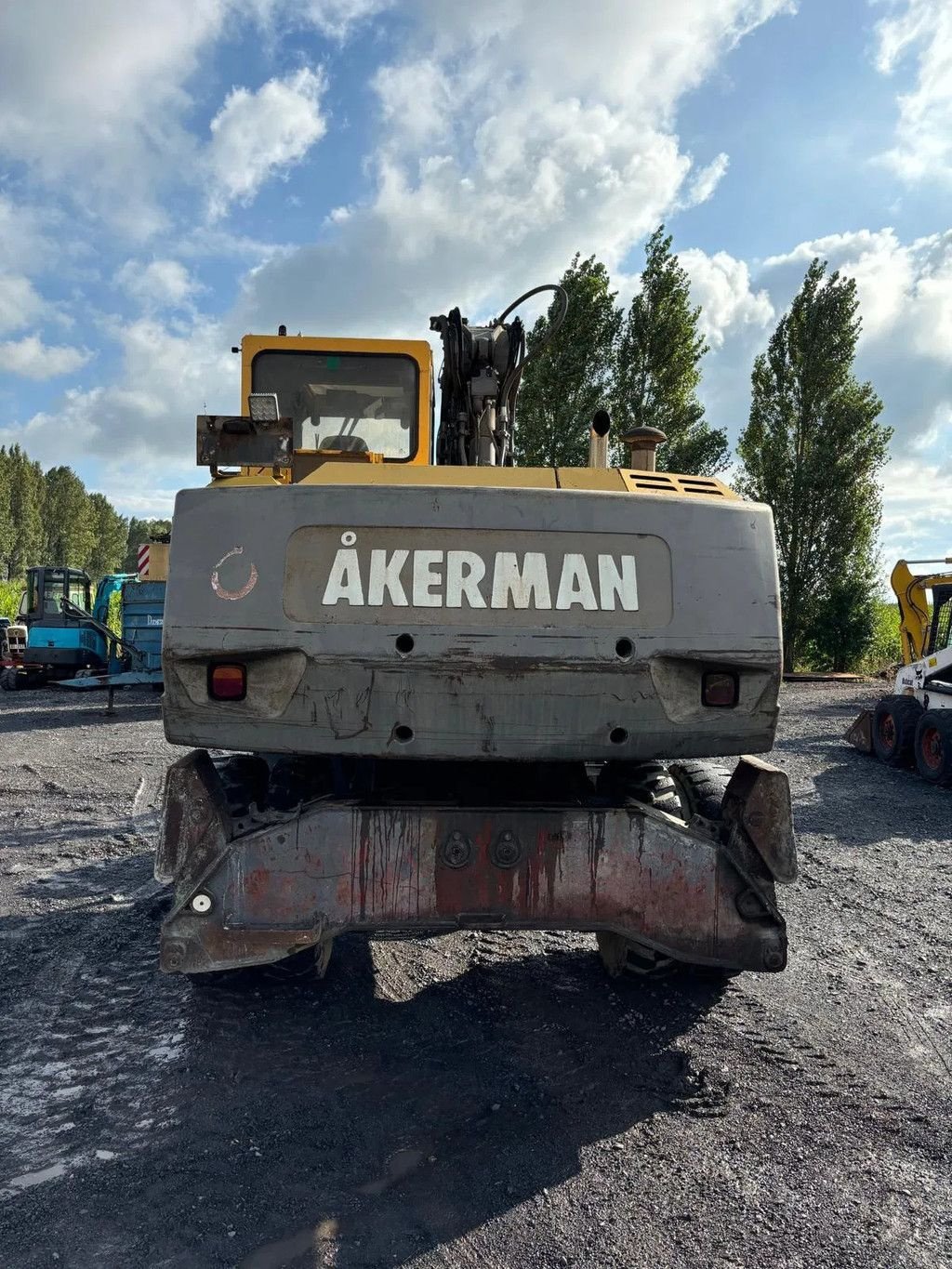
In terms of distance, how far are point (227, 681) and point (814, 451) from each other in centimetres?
2376

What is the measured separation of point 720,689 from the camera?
103 inches

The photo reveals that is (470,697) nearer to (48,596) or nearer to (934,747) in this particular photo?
(934,747)

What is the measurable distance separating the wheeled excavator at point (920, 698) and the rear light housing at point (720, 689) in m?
8.02

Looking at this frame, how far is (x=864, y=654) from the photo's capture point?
2364 cm

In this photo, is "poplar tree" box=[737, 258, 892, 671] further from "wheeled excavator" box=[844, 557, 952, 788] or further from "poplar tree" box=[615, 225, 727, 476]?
"wheeled excavator" box=[844, 557, 952, 788]

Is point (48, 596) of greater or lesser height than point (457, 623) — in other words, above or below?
above

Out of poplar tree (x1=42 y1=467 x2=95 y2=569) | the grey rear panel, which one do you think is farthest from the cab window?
poplar tree (x1=42 y1=467 x2=95 y2=569)

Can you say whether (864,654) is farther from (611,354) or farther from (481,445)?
(481,445)

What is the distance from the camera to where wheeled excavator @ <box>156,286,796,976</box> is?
2518 millimetres

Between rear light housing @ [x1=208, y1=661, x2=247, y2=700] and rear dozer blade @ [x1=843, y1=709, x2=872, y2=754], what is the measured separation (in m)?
10.4

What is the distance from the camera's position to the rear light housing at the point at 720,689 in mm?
2609

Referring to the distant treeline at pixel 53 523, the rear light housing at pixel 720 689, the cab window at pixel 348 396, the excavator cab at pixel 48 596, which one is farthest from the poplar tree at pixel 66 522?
the rear light housing at pixel 720 689

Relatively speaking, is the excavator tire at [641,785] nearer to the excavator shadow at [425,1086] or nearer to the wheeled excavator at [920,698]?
the excavator shadow at [425,1086]

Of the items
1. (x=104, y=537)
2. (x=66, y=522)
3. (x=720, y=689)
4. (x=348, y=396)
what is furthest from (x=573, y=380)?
(x=104, y=537)
